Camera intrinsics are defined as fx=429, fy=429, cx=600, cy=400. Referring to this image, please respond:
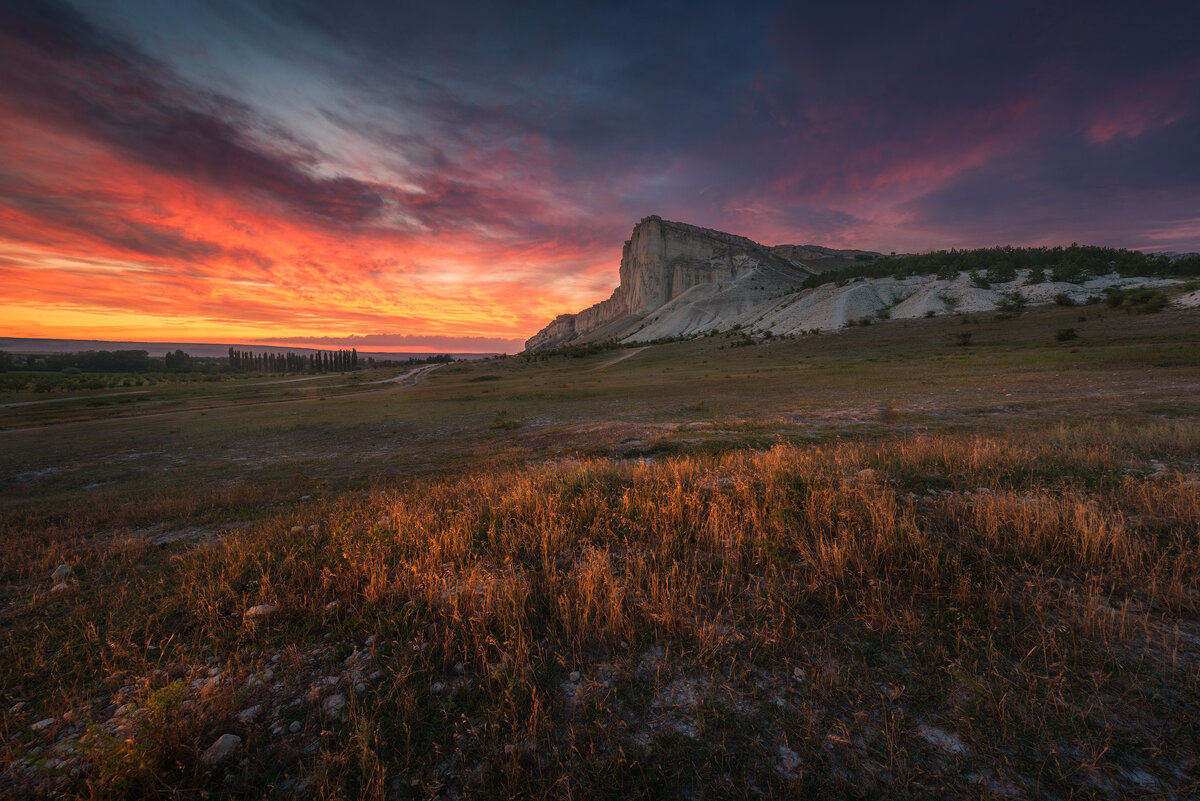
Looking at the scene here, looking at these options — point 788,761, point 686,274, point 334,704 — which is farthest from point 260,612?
point 686,274

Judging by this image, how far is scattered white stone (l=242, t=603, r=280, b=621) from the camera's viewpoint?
4258 millimetres

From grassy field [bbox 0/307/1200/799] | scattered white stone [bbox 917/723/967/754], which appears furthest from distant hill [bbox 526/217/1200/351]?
scattered white stone [bbox 917/723/967/754]

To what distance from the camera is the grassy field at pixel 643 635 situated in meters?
2.63

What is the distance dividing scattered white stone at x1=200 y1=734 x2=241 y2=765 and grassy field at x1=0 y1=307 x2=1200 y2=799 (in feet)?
0.06

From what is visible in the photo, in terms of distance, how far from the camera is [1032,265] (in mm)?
71312

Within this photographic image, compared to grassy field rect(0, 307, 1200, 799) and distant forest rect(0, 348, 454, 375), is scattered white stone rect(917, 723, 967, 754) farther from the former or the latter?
distant forest rect(0, 348, 454, 375)

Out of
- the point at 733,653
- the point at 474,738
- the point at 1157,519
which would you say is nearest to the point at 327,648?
the point at 474,738

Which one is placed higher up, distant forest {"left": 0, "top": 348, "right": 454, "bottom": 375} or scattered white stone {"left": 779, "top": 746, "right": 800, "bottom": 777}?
distant forest {"left": 0, "top": 348, "right": 454, "bottom": 375}

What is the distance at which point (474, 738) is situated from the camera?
2.88m

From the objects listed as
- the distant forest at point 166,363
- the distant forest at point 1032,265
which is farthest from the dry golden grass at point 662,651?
the distant forest at point 166,363

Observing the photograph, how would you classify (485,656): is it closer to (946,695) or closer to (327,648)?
(327,648)

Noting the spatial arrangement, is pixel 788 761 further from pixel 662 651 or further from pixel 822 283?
pixel 822 283

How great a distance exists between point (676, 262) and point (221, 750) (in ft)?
455

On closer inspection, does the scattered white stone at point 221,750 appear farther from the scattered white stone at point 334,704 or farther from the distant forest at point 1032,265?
the distant forest at point 1032,265
